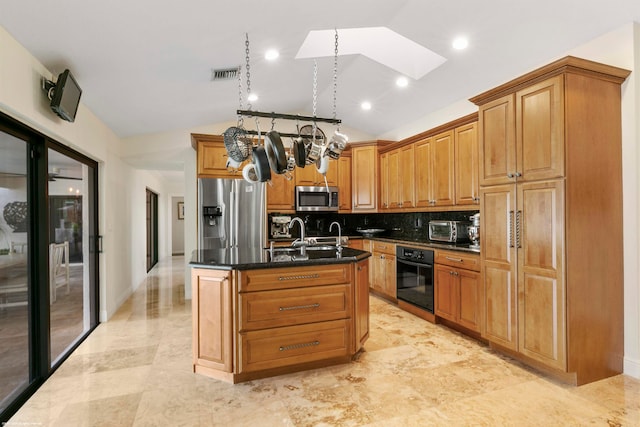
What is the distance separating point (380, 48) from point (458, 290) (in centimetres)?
277

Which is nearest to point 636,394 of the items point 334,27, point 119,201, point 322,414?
point 322,414

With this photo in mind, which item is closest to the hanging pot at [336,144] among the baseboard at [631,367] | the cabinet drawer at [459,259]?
the cabinet drawer at [459,259]

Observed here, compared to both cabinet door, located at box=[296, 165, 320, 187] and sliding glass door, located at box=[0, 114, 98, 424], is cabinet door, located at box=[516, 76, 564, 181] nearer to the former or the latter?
cabinet door, located at box=[296, 165, 320, 187]

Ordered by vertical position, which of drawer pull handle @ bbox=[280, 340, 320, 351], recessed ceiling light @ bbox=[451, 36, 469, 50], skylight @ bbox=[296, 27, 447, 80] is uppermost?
skylight @ bbox=[296, 27, 447, 80]

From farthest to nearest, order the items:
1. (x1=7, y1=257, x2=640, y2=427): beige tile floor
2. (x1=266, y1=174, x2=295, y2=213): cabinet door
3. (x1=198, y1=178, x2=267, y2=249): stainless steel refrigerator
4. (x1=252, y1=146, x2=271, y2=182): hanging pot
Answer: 1. (x1=266, y1=174, x2=295, y2=213): cabinet door
2. (x1=198, y1=178, x2=267, y2=249): stainless steel refrigerator
3. (x1=252, y1=146, x2=271, y2=182): hanging pot
4. (x1=7, y1=257, x2=640, y2=427): beige tile floor

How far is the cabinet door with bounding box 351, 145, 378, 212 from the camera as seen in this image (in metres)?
5.39

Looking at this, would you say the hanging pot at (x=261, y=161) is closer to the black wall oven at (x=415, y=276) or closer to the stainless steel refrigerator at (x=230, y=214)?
the black wall oven at (x=415, y=276)

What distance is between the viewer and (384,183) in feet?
17.4

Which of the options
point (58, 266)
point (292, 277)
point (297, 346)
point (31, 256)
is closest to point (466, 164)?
point (292, 277)

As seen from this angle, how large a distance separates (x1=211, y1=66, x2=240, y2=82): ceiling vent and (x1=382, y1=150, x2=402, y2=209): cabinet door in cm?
266

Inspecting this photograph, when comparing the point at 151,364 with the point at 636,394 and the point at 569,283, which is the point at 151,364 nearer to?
the point at 569,283

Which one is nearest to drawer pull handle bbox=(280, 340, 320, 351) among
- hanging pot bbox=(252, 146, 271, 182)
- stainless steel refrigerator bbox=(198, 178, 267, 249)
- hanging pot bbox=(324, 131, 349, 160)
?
hanging pot bbox=(252, 146, 271, 182)

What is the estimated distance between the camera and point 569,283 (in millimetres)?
2402

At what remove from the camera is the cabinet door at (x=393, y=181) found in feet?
16.4
